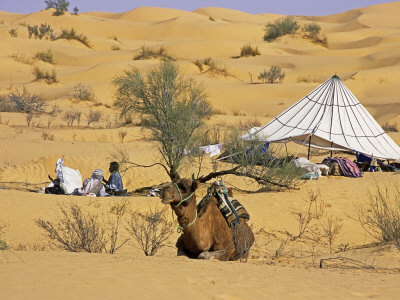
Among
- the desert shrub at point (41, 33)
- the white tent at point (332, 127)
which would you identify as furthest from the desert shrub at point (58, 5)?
the white tent at point (332, 127)

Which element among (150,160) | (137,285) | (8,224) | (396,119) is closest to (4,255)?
(137,285)

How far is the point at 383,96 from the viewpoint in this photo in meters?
33.0

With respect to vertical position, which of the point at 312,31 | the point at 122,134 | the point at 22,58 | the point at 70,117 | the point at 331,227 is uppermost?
the point at 312,31

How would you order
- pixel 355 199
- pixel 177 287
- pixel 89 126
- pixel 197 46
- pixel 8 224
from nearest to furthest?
pixel 177 287, pixel 8 224, pixel 355 199, pixel 89 126, pixel 197 46

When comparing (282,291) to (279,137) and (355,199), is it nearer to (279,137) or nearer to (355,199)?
(355,199)

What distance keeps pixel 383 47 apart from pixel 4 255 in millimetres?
50168

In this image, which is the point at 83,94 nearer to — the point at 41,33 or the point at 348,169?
the point at 348,169

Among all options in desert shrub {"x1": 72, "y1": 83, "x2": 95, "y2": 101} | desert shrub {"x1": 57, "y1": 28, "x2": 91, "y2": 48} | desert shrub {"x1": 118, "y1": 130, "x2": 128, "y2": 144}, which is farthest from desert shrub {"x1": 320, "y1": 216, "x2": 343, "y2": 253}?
desert shrub {"x1": 57, "y1": 28, "x2": 91, "y2": 48}

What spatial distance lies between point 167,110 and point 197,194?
3.10 meters

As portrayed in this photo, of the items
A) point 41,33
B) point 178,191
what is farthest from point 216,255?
point 41,33

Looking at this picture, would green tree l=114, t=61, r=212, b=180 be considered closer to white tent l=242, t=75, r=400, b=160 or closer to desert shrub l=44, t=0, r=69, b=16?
white tent l=242, t=75, r=400, b=160

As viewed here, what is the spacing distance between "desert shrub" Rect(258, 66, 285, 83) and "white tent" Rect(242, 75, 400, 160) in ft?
62.8

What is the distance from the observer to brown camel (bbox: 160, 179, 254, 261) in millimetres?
6410

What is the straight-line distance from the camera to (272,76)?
124ft
